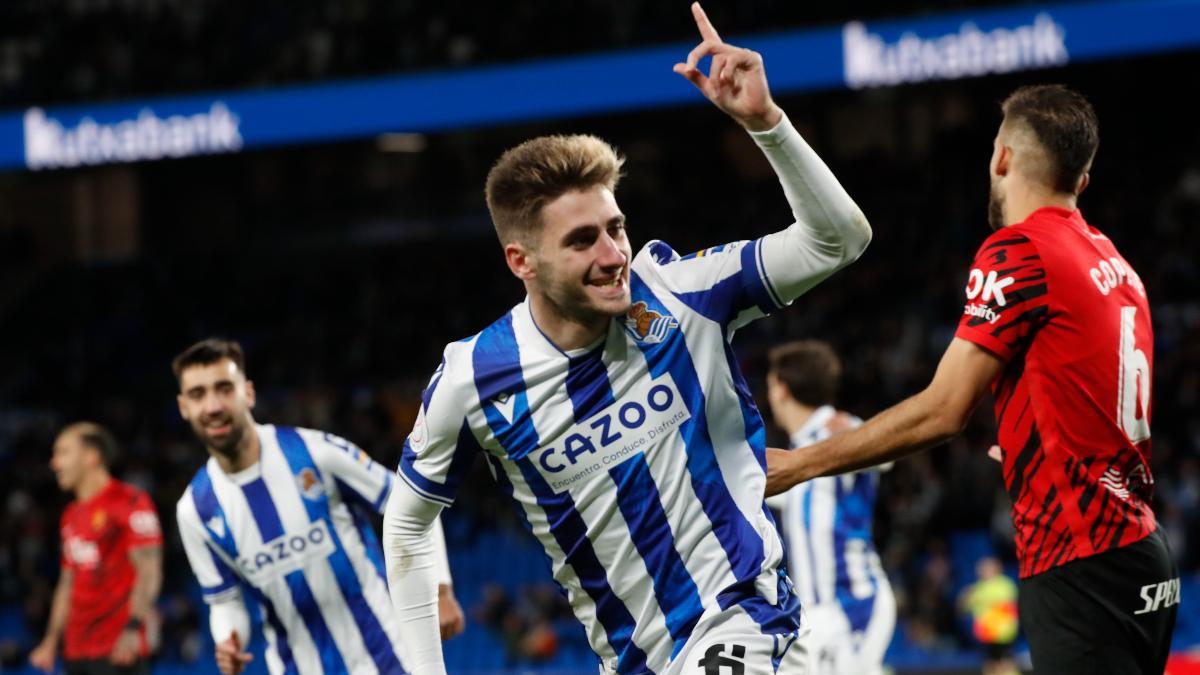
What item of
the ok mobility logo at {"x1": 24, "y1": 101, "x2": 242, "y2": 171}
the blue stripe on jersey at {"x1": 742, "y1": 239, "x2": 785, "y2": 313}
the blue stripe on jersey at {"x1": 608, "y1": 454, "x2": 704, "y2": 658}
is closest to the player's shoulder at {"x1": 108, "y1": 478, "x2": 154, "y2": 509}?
the blue stripe on jersey at {"x1": 608, "y1": 454, "x2": 704, "y2": 658}

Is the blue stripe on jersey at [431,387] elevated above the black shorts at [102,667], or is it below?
above

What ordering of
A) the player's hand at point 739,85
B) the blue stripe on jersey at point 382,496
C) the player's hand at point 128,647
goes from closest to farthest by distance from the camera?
the player's hand at point 739,85
the blue stripe on jersey at point 382,496
the player's hand at point 128,647

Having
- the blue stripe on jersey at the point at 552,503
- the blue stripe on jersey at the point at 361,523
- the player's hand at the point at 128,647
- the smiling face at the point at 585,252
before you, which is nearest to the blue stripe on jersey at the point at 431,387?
the blue stripe on jersey at the point at 552,503

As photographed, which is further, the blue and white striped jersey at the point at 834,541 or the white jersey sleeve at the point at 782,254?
the blue and white striped jersey at the point at 834,541

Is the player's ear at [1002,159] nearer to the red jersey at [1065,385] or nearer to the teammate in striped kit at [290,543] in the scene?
the red jersey at [1065,385]

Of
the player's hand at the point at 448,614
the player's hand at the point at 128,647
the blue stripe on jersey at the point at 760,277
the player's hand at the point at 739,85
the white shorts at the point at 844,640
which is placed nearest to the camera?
the player's hand at the point at 739,85

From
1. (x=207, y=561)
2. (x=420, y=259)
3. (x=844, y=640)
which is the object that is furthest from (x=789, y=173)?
(x=420, y=259)

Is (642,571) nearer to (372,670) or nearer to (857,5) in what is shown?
(372,670)

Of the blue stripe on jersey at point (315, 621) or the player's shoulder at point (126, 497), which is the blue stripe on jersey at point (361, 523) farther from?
the player's shoulder at point (126, 497)

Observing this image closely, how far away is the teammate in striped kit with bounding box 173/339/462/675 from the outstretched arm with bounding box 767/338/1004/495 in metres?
2.37

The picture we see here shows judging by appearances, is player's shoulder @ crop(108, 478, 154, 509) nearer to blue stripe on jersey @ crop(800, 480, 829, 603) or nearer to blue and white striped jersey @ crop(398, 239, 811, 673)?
blue stripe on jersey @ crop(800, 480, 829, 603)

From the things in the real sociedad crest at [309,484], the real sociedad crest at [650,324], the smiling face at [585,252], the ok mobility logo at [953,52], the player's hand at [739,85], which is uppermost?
the ok mobility logo at [953,52]

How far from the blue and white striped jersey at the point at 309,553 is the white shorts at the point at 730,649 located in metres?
2.30

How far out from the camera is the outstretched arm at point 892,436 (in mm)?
3959
